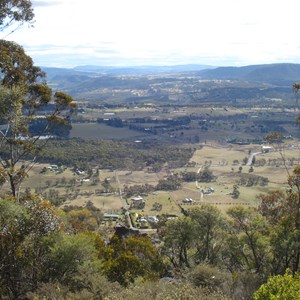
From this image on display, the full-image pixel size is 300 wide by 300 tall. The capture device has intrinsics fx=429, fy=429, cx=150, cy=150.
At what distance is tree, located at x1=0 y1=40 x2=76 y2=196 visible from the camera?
14.8 m

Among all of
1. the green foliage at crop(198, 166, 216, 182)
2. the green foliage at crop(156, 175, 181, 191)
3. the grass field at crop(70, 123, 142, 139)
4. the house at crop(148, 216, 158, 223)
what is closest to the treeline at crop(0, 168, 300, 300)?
the house at crop(148, 216, 158, 223)

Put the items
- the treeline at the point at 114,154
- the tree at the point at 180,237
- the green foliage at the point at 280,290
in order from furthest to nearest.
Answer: the treeline at the point at 114,154 → the tree at the point at 180,237 → the green foliage at the point at 280,290

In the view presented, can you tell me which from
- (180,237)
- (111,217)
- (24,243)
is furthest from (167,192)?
(24,243)

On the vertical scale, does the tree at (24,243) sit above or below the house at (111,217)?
above

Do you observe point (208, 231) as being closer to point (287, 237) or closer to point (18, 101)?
point (287, 237)

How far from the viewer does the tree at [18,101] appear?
48.5ft

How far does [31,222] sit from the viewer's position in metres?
13.8

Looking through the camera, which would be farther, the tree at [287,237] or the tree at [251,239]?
the tree at [251,239]

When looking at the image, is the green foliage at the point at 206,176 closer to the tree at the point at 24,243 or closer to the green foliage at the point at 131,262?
the green foliage at the point at 131,262

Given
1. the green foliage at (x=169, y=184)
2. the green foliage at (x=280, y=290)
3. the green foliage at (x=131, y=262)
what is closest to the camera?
the green foliage at (x=280, y=290)

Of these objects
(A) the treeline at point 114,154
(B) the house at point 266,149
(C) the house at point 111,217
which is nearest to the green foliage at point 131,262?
(C) the house at point 111,217

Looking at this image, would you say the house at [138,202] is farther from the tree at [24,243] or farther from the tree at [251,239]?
the tree at [24,243]

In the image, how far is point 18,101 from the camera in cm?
1474

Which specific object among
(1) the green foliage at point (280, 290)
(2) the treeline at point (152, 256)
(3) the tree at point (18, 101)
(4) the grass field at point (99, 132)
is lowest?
(4) the grass field at point (99, 132)
